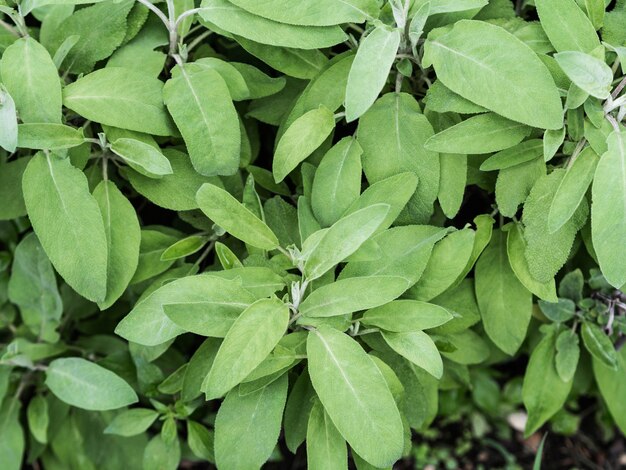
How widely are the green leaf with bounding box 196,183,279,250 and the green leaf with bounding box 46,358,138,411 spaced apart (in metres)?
0.40

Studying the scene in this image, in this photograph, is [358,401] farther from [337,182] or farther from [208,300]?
[337,182]

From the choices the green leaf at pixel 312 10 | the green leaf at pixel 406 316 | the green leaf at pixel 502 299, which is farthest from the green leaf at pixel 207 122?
the green leaf at pixel 502 299

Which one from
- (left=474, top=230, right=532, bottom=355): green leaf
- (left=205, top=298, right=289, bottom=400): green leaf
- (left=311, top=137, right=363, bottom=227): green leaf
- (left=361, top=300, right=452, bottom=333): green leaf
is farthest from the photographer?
(left=474, top=230, right=532, bottom=355): green leaf

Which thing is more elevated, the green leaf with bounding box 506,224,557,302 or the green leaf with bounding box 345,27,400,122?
the green leaf with bounding box 345,27,400,122

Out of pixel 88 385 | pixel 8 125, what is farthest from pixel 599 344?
pixel 8 125

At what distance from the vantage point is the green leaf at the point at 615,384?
4.79ft

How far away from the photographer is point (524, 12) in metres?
1.38

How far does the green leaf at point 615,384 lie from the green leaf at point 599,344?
80 millimetres

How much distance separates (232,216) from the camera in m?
1.08

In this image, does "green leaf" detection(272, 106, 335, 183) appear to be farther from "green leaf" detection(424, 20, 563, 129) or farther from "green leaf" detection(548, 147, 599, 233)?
"green leaf" detection(548, 147, 599, 233)

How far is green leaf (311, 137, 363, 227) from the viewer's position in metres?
1.16

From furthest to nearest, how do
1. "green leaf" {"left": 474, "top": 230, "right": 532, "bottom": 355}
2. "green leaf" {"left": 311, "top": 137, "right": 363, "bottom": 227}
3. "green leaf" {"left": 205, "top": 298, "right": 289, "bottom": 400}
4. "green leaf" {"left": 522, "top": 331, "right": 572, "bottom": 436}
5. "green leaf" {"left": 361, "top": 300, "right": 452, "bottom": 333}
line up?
1. "green leaf" {"left": 522, "top": 331, "right": 572, "bottom": 436}
2. "green leaf" {"left": 474, "top": 230, "right": 532, "bottom": 355}
3. "green leaf" {"left": 311, "top": 137, "right": 363, "bottom": 227}
4. "green leaf" {"left": 361, "top": 300, "right": 452, "bottom": 333}
5. "green leaf" {"left": 205, "top": 298, "right": 289, "bottom": 400}

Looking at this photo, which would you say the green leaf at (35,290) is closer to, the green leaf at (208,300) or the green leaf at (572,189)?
the green leaf at (208,300)

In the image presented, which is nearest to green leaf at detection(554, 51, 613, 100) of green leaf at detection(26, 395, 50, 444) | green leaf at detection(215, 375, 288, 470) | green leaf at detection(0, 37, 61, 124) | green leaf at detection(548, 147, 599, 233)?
green leaf at detection(548, 147, 599, 233)
